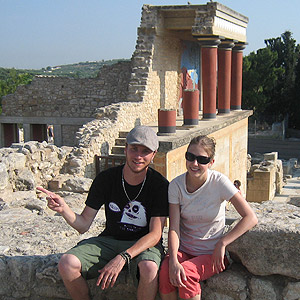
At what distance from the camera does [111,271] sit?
9.70ft

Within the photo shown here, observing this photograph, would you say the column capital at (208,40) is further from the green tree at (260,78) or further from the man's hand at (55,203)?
the green tree at (260,78)

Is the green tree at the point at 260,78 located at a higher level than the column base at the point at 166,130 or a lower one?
higher

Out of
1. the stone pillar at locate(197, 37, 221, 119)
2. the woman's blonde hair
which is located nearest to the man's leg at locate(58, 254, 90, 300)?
the woman's blonde hair

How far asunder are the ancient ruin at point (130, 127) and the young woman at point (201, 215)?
0.42 feet

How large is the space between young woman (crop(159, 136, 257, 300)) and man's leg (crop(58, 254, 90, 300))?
583 millimetres

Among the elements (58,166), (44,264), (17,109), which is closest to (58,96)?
(17,109)

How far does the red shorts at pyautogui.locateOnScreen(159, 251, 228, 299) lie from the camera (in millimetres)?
2855

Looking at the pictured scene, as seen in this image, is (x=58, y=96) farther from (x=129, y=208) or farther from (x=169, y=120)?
(x=129, y=208)

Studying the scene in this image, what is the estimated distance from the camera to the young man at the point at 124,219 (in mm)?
3008

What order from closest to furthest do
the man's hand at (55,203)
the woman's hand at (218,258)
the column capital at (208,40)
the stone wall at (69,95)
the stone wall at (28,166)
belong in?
the woman's hand at (218,258) → the man's hand at (55,203) → the stone wall at (28,166) → the column capital at (208,40) → the stone wall at (69,95)

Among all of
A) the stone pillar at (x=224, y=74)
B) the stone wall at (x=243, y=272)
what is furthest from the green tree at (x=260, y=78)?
the stone wall at (x=243, y=272)

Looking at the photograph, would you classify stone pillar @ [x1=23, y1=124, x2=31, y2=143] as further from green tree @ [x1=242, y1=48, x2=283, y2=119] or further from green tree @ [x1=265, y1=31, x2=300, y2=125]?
green tree @ [x1=265, y1=31, x2=300, y2=125]

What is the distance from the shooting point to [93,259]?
3102mm

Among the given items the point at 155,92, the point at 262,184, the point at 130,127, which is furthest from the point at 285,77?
the point at 130,127
